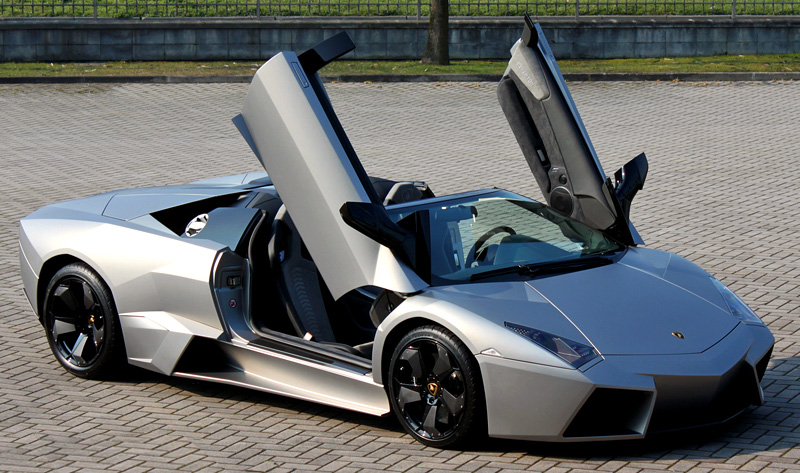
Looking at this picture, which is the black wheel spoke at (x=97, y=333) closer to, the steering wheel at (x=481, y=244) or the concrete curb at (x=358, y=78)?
the steering wheel at (x=481, y=244)

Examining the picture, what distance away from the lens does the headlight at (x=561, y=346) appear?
4988 millimetres

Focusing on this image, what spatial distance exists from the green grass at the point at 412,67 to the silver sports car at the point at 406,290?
14974 mm

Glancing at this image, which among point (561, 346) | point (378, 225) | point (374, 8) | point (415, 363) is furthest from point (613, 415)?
point (374, 8)

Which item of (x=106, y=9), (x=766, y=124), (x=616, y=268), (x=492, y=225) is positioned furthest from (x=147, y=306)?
(x=106, y=9)

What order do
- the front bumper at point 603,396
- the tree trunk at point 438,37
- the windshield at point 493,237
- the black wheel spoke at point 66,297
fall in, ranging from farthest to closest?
the tree trunk at point 438,37, the black wheel spoke at point 66,297, the windshield at point 493,237, the front bumper at point 603,396

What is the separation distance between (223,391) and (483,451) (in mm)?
1847

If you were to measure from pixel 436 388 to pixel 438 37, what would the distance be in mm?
18216

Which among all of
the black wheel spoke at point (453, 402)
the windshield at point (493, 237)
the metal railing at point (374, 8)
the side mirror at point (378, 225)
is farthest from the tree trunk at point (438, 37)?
the black wheel spoke at point (453, 402)

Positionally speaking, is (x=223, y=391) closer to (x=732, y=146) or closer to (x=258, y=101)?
(x=258, y=101)

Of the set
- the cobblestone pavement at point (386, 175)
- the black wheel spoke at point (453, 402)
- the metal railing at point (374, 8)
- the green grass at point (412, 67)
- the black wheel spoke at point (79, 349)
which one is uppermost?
the metal railing at point (374, 8)

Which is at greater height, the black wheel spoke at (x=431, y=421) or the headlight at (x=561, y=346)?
the headlight at (x=561, y=346)

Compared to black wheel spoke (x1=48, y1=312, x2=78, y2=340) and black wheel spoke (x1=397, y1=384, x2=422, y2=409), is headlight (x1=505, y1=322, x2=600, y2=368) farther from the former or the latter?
black wheel spoke (x1=48, y1=312, x2=78, y2=340)

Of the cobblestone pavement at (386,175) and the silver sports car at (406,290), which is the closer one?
the silver sports car at (406,290)

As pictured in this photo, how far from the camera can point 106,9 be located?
2378 centimetres
